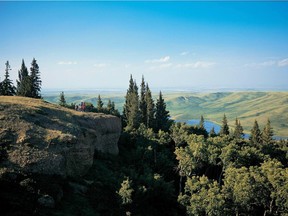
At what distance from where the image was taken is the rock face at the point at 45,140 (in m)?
36.7

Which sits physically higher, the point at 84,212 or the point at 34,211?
the point at 34,211

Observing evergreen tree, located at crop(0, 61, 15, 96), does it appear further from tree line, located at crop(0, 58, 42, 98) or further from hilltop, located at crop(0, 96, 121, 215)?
hilltop, located at crop(0, 96, 121, 215)

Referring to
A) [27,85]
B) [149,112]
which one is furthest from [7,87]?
[149,112]

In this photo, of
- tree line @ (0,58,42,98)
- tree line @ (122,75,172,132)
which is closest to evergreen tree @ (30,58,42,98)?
tree line @ (0,58,42,98)

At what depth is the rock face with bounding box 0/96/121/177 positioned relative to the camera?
36.7 metres

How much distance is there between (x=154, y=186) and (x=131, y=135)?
2887 centimetres

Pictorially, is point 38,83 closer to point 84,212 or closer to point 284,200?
point 84,212

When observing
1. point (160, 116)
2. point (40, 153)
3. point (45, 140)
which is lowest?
point (160, 116)

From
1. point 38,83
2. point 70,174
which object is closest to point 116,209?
point 70,174

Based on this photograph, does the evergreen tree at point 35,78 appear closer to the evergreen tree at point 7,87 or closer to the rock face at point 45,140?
the evergreen tree at point 7,87

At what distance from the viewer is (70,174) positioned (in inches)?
1634

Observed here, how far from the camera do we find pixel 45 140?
4106 cm

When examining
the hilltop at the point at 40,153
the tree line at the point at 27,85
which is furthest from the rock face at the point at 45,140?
the tree line at the point at 27,85

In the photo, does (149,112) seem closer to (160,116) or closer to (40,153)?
(160,116)
